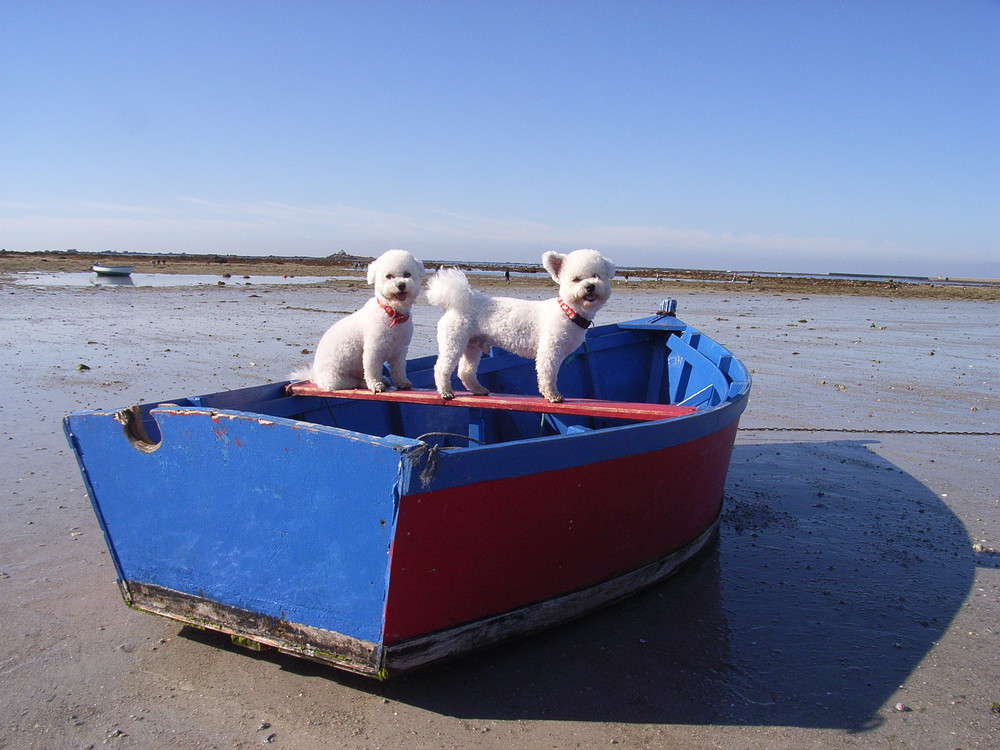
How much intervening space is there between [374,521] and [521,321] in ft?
5.71

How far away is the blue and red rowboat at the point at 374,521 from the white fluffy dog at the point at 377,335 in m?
0.52

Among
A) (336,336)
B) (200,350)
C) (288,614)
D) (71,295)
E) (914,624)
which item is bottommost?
(71,295)

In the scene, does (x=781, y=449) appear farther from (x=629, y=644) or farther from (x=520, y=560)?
(x=520, y=560)

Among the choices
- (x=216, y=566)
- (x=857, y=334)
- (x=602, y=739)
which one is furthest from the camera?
(x=857, y=334)

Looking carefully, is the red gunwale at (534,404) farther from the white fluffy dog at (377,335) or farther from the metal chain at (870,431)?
the metal chain at (870,431)

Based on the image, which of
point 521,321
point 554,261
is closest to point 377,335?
point 521,321

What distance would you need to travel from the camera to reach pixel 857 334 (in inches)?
685

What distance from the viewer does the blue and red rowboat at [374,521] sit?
282 centimetres

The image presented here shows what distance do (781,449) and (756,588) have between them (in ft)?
10.8

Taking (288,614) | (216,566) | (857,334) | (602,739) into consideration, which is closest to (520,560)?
(602,739)

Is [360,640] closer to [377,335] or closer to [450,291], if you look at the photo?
[377,335]

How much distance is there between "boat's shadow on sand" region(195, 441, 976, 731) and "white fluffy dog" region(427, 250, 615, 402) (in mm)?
1479

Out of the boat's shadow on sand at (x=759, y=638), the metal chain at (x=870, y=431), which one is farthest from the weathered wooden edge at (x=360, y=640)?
the metal chain at (x=870, y=431)

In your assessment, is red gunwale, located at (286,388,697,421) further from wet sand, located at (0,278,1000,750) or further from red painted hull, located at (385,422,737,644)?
wet sand, located at (0,278,1000,750)
